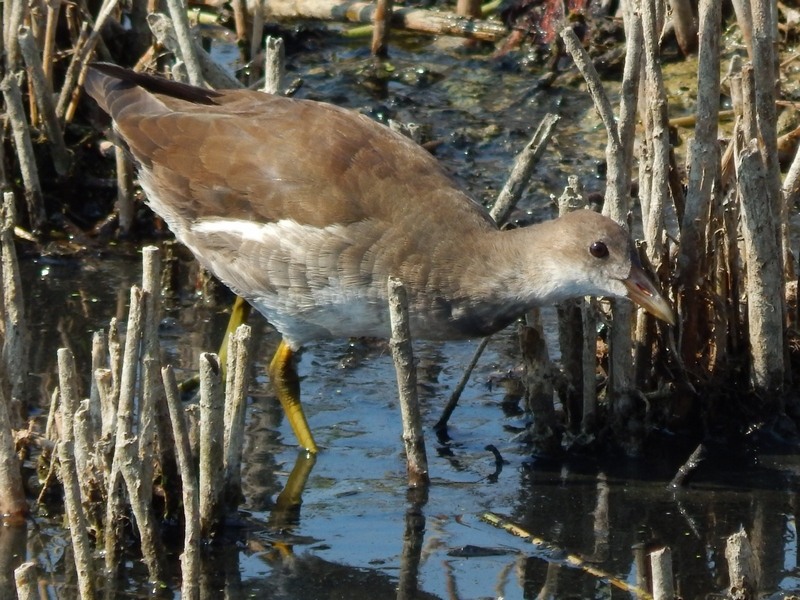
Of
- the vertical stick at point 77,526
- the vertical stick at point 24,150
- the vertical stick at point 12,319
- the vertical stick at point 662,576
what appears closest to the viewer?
the vertical stick at point 662,576

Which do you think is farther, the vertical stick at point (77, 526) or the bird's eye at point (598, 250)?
the bird's eye at point (598, 250)

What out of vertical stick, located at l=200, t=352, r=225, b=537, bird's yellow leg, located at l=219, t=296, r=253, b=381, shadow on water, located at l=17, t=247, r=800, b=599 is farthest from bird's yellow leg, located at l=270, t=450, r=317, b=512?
bird's yellow leg, located at l=219, t=296, r=253, b=381

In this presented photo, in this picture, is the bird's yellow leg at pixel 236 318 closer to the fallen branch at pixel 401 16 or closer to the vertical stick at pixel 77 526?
the vertical stick at pixel 77 526

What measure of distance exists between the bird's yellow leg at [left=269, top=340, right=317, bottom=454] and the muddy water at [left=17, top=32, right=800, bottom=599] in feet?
0.31

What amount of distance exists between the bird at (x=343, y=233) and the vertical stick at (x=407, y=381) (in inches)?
20.3

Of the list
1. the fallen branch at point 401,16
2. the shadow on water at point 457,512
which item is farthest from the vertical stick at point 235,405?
the fallen branch at point 401,16

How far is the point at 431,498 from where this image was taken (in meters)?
5.08

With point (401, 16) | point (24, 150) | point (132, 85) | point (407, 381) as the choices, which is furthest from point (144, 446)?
point (401, 16)

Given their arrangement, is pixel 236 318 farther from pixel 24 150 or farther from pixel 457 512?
pixel 457 512

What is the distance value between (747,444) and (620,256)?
1.05 meters

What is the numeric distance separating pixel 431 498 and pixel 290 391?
958 mm

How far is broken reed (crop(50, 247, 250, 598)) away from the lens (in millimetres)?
4152

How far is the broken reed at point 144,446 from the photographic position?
415 cm

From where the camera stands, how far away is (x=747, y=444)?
5.39 m
